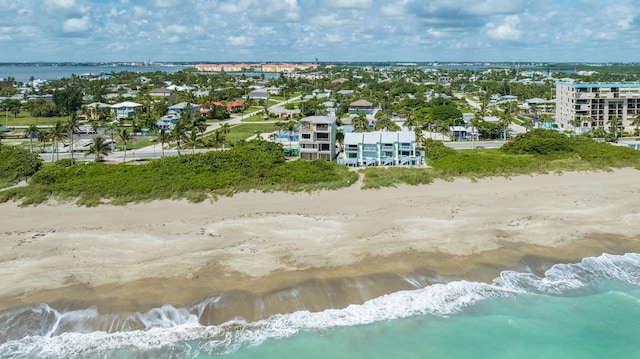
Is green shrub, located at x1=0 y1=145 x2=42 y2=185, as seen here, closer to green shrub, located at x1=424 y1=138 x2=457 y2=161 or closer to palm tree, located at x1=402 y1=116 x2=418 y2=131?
green shrub, located at x1=424 y1=138 x2=457 y2=161

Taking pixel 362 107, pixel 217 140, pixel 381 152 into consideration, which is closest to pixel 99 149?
pixel 217 140

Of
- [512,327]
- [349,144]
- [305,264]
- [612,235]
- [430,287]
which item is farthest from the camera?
[349,144]

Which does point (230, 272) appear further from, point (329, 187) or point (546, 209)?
point (546, 209)

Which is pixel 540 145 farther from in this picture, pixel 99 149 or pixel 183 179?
pixel 99 149

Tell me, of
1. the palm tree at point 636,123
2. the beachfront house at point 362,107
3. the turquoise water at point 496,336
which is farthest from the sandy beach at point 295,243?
the beachfront house at point 362,107

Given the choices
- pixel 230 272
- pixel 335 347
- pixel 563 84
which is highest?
pixel 563 84

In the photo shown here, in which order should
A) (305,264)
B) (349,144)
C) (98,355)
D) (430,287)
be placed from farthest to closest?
(349,144)
(305,264)
(430,287)
(98,355)

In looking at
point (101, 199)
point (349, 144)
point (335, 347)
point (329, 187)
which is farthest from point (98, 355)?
point (349, 144)

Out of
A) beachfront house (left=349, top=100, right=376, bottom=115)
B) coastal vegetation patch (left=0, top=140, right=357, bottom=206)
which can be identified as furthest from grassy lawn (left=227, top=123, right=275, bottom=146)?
beachfront house (left=349, top=100, right=376, bottom=115)
